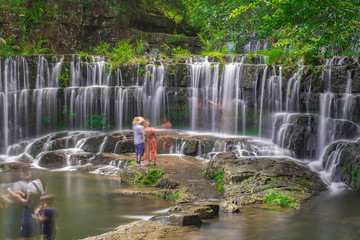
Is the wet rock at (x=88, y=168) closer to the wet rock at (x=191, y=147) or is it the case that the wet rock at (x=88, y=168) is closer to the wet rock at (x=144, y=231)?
the wet rock at (x=191, y=147)

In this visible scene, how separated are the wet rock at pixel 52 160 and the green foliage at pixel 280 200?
9280mm

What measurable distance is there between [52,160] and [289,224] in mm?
10928

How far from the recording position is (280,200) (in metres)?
8.34

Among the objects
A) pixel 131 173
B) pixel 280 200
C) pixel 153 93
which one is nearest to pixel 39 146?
pixel 153 93

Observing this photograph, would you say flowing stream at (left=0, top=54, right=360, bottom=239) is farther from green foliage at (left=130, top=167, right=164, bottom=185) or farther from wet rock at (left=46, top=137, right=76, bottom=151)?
green foliage at (left=130, top=167, right=164, bottom=185)

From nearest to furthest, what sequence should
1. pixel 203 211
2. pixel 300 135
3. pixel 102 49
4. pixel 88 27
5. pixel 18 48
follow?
pixel 203 211 < pixel 300 135 < pixel 18 48 < pixel 102 49 < pixel 88 27

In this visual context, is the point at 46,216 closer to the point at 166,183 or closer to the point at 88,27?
the point at 166,183

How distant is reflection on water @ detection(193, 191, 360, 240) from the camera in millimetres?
6418

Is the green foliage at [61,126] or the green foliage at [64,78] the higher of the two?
the green foliage at [64,78]

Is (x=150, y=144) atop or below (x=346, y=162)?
atop

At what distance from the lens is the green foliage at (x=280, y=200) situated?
823 cm

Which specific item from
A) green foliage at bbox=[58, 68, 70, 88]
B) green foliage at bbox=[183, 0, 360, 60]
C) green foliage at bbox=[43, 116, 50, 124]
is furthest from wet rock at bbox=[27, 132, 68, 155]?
green foliage at bbox=[183, 0, 360, 60]

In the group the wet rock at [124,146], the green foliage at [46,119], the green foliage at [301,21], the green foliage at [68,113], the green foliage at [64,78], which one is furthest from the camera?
the green foliage at [64,78]

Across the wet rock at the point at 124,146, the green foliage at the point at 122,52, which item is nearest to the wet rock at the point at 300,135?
the wet rock at the point at 124,146
